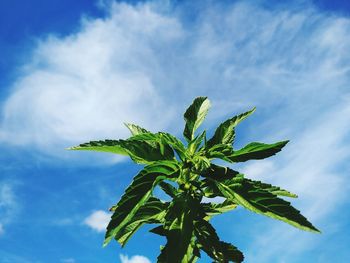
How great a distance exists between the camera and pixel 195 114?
4.22 meters

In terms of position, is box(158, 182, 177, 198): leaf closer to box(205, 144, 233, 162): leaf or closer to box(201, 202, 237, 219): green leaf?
box(201, 202, 237, 219): green leaf

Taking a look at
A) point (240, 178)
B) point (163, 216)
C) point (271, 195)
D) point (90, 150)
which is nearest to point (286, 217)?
point (271, 195)

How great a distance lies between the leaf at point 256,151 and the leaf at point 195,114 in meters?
0.61

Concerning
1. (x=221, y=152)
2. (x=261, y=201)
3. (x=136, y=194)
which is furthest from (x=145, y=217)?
(x=261, y=201)

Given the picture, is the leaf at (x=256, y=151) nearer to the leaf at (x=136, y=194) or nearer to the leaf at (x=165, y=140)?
the leaf at (x=165, y=140)

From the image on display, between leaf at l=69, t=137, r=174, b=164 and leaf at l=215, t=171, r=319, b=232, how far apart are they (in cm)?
56

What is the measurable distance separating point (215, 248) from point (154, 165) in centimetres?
89

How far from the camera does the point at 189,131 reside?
4.17 metres

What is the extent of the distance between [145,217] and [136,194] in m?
0.52

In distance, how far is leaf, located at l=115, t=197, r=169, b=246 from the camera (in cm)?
355

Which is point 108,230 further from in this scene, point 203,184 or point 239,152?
point 239,152

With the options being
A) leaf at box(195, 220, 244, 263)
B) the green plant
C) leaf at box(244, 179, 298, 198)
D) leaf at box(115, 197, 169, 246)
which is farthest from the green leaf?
leaf at box(244, 179, 298, 198)

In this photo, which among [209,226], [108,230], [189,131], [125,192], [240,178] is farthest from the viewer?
[189,131]

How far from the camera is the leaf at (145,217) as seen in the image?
3549 millimetres
